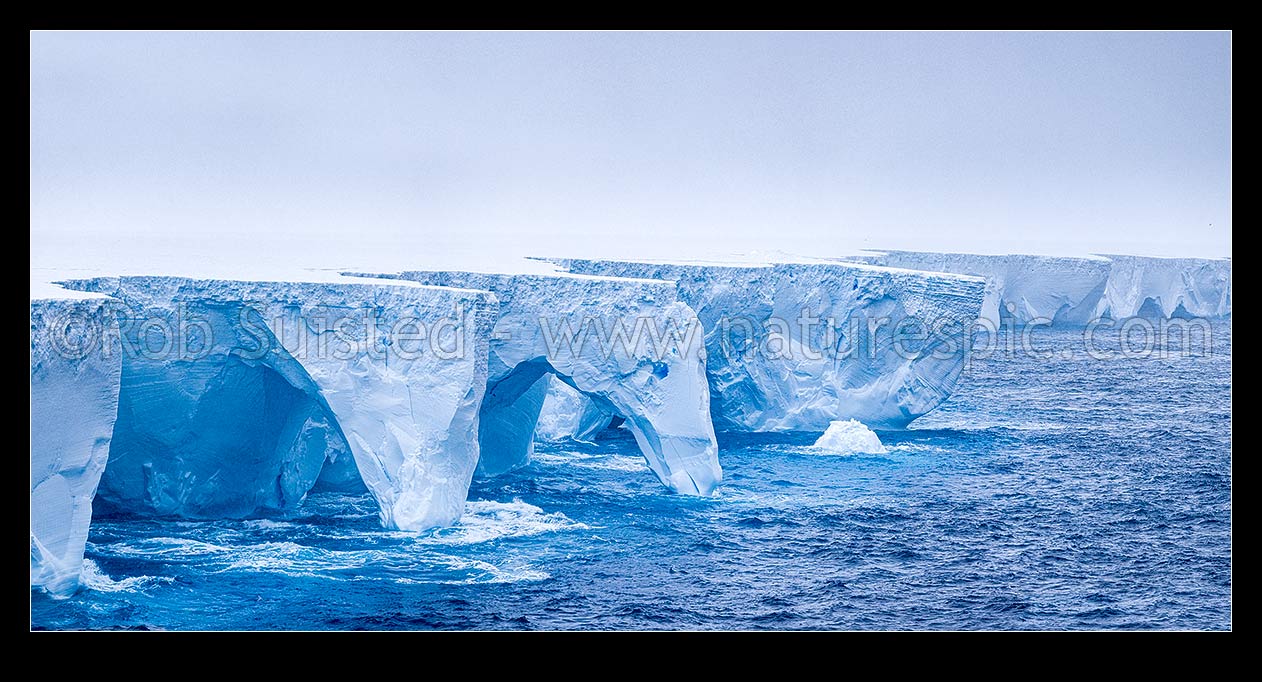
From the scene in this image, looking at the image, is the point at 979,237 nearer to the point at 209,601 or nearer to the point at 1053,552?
the point at 1053,552

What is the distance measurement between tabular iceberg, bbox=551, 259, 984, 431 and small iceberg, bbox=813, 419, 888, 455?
774mm

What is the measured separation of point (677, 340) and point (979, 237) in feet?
16.1

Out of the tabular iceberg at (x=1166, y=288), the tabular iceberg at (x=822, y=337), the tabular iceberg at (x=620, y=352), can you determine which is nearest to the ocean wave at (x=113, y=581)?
the tabular iceberg at (x=620, y=352)

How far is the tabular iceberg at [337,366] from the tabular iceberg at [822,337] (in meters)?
4.45

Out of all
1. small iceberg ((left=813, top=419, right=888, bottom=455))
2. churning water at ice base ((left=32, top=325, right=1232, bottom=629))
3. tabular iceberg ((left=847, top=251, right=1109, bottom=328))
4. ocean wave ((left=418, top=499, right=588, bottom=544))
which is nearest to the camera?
churning water at ice base ((left=32, top=325, right=1232, bottom=629))

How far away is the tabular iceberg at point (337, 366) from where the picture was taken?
Answer: 9.45 meters

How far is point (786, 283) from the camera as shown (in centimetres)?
1455

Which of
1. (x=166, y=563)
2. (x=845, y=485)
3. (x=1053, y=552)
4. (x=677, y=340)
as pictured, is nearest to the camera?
(x=166, y=563)

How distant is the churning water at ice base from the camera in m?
8.34

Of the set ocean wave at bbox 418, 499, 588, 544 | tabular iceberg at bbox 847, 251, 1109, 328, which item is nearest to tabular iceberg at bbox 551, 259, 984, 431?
ocean wave at bbox 418, 499, 588, 544

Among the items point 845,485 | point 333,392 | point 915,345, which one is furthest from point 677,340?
point 915,345

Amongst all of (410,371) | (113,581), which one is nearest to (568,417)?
(410,371)

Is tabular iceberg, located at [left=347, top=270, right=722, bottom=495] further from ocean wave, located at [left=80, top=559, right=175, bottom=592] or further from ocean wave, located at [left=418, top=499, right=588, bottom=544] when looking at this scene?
ocean wave, located at [left=80, top=559, right=175, bottom=592]

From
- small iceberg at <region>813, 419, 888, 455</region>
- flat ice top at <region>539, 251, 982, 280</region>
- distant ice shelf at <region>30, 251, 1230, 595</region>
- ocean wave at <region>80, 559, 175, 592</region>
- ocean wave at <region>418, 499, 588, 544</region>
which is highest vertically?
flat ice top at <region>539, 251, 982, 280</region>
